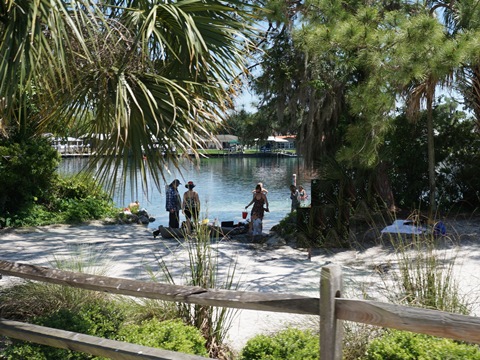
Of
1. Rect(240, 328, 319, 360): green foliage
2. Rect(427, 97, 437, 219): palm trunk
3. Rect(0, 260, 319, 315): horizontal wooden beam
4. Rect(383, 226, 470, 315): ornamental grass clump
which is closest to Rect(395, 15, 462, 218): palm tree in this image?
Rect(427, 97, 437, 219): palm trunk

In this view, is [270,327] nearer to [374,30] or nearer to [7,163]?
[374,30]

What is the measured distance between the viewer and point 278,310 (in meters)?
3.34

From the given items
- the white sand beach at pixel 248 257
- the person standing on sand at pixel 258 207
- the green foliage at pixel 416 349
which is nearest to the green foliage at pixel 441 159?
the white sand beach at pixel 248 257

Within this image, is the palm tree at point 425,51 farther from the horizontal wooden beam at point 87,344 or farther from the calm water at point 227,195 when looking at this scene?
the horizontal wooden beam at point 87,344

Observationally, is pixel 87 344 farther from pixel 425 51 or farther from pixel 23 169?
pixel 23 169

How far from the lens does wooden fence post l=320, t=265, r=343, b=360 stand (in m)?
3.14

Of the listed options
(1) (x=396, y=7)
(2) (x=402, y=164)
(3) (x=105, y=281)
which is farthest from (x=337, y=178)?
(3) (x=105, y=281)

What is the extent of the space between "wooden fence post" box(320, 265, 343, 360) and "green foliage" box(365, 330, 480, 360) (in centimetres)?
84

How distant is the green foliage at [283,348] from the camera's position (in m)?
4.02

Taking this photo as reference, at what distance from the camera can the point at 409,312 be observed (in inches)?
117

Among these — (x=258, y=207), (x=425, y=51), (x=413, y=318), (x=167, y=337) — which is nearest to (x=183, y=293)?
(x=167, y=337)

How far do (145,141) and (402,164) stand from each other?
1134 cm

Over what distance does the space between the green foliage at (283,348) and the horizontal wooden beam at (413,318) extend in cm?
99

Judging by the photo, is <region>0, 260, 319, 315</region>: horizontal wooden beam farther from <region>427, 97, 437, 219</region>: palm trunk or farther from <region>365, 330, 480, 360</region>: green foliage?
<region>427, 97, 437, 219</region>: palm trunk
